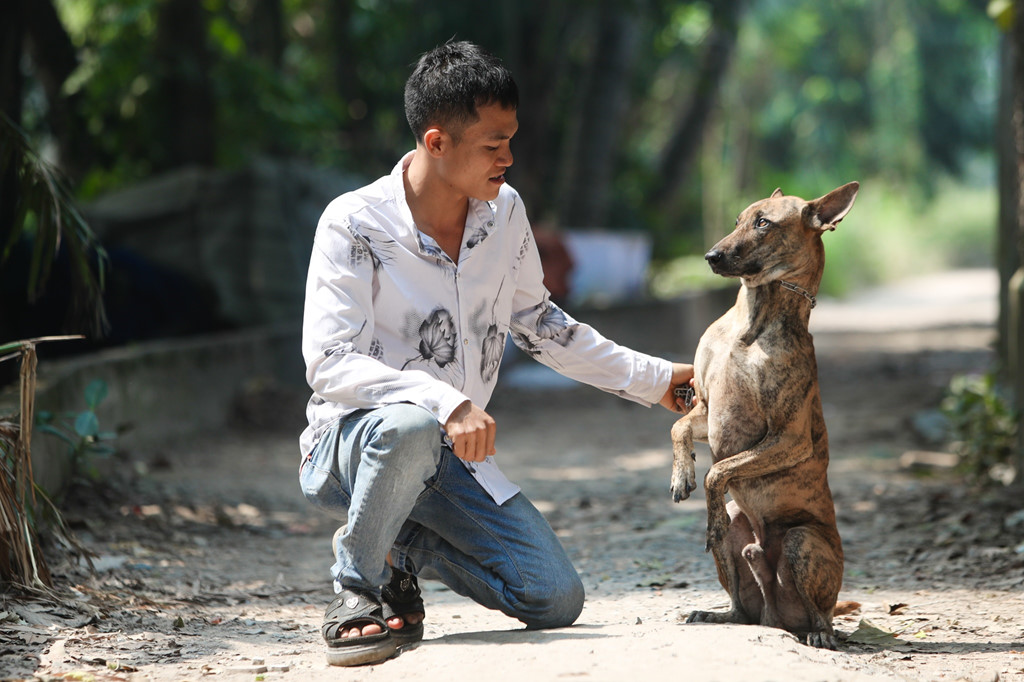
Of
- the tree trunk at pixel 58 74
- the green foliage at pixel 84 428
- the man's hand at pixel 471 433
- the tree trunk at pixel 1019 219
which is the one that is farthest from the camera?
the tree trunk at pixel 58 74

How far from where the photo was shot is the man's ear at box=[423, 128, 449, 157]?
3469 mm

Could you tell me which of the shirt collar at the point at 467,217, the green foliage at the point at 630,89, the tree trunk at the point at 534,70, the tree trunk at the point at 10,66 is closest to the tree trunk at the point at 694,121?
the green foliage at the point at 630,89

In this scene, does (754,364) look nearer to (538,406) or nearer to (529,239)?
(529,239)

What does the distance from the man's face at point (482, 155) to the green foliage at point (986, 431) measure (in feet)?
12.3

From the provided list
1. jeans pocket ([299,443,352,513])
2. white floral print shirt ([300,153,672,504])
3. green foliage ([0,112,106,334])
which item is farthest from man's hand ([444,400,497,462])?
green foliage ([0,112,106,334])

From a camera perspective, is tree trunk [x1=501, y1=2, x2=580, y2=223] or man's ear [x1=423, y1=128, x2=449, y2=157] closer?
man's ear [x1=423, y1=128, x2=449, y2=157]

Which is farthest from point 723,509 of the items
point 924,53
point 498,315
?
Result: point 924,53

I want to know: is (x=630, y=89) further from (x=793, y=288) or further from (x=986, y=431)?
(x=793, y=288)

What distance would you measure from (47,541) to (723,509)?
2.84m

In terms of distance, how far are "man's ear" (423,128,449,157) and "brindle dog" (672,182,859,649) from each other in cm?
88

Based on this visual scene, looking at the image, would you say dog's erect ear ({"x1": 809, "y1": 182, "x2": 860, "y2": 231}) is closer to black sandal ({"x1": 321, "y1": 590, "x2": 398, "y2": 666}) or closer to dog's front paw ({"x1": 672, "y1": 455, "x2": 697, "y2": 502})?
dog's front paw ({"x1": 672, "y1": 455, "x2": 697, "y2": 502})

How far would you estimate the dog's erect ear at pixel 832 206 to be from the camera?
11.2ft

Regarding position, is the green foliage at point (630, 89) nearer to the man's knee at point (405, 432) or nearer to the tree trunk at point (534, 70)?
the tree trunk at point (534, 70)

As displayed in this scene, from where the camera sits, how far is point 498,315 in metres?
3.68
